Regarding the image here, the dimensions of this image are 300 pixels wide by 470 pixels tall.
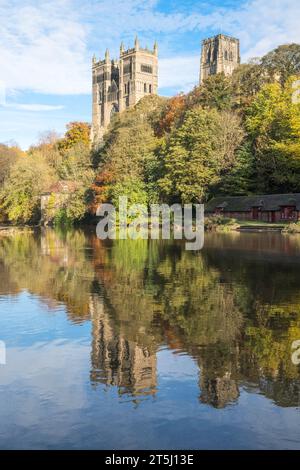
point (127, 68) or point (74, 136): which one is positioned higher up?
point (127, 68)

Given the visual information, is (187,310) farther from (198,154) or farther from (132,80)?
(132,80)

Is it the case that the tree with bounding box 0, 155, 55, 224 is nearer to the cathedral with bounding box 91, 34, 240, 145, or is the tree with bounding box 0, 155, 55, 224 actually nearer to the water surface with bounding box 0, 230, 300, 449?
the water surface with bounding box 0, 230, 300, 449

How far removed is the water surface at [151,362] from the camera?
848cm

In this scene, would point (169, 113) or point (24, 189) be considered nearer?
point (24, 189)

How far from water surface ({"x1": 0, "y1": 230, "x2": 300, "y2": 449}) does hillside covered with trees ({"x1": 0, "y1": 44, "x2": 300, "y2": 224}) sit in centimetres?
4626

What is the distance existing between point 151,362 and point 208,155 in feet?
199

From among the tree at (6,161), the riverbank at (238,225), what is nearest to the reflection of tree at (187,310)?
the riverbank at (238,225)

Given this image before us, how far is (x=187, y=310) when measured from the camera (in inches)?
663

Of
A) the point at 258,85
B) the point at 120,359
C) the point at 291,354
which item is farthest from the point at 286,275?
the point at 258,85

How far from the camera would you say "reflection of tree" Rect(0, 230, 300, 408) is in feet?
35.7

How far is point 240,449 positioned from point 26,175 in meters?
83.0

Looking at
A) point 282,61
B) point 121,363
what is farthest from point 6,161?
point 121,363

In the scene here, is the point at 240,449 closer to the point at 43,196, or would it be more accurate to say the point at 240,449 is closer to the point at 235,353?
the point at 235,353
